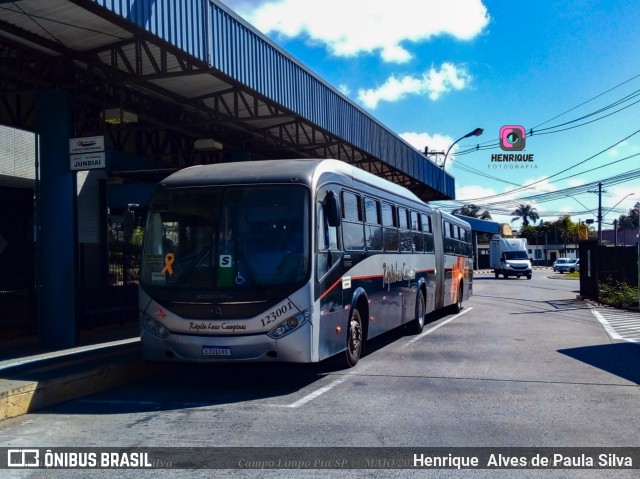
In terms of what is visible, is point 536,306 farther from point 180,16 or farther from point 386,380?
point 180,16

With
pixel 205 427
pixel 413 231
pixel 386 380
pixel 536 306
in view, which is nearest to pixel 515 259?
pixel 536 306

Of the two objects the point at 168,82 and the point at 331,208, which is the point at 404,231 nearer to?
the point at 331,208

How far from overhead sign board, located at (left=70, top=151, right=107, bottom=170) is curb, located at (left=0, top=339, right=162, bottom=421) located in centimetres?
318

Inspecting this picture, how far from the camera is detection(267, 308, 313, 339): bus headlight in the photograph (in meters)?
8.62

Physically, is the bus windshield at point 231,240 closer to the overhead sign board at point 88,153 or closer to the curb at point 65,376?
the curb at point 65,376

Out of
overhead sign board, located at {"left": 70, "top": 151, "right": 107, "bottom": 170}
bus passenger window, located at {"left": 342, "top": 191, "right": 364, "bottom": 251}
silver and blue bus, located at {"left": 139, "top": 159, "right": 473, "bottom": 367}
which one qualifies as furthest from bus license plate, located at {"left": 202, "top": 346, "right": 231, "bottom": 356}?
overhead sign board, located at {"left": 70, "top": 151, "right": 107, "bottom": 170}

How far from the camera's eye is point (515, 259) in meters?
49.8

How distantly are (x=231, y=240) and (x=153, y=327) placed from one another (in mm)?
1607

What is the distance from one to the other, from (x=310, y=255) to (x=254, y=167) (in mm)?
1661

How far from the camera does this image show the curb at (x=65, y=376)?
26.2 feet

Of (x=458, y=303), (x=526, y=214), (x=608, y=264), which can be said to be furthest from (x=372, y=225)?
(x=526, y=214)

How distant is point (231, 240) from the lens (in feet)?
29.2

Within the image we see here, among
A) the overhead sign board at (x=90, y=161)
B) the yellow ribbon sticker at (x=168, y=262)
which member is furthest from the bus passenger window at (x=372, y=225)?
the overhead sign board at (x=90, y=161)

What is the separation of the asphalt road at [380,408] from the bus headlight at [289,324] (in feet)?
2.70
